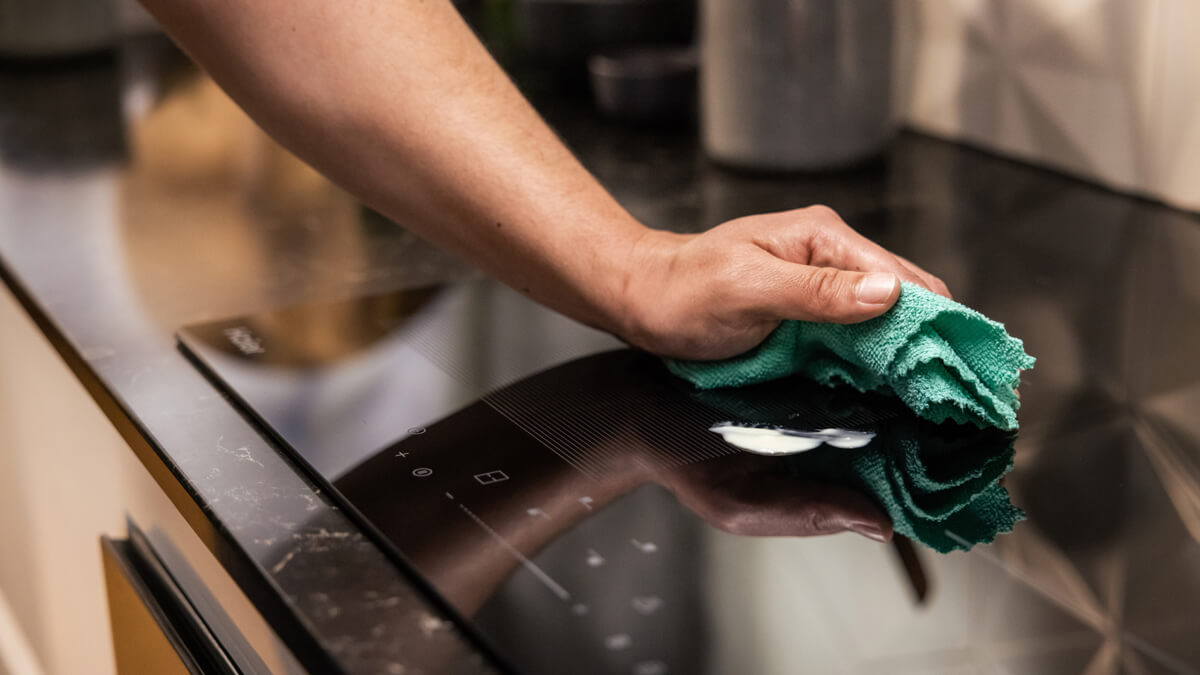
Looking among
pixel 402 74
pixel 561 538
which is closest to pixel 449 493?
pixel 561 538

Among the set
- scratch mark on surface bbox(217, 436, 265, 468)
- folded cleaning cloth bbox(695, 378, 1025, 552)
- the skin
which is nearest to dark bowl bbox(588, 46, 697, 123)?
the skin

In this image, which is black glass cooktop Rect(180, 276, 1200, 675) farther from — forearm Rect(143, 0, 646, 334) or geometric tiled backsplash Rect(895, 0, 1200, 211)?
geometric tiled backsplash Rect(895, 0, 1200, 211)

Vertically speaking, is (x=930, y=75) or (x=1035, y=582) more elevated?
(x=930, y=75)

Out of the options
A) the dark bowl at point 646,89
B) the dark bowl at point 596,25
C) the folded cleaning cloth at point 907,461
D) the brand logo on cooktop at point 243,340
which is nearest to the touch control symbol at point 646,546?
the folded cleaning cloth at point 907,461

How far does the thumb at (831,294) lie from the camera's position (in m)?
0.67

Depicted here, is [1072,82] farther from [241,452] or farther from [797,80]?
[241,452]

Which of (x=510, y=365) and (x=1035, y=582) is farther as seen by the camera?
(x=510, y=365)

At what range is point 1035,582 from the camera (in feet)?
1.75

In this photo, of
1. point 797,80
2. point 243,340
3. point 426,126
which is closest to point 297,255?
point 243,340

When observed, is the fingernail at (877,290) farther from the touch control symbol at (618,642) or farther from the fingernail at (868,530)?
the touch control symbol at (618,642)

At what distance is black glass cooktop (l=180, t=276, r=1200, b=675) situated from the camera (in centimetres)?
49

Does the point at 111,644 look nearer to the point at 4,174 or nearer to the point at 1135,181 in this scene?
the point at 4,174

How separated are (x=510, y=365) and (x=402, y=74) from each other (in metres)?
0.20

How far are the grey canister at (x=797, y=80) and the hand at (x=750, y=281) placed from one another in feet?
1.54
